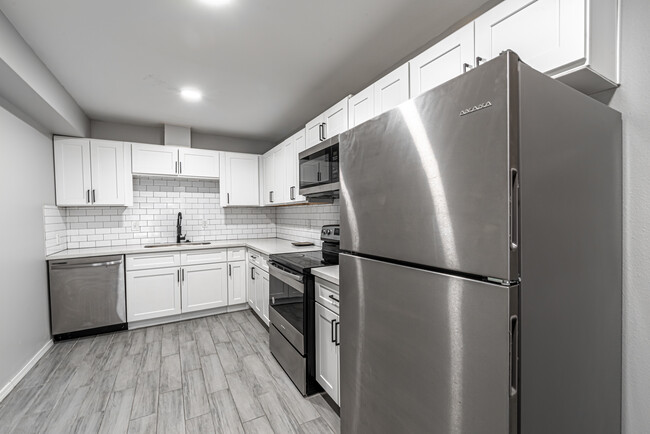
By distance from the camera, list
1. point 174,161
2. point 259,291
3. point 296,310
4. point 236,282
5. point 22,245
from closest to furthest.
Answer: point 296,310 < point 22,245 < point 259,291 < point 174,161 < point 236,282

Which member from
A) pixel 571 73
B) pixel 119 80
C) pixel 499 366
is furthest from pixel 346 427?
pixel 119 80

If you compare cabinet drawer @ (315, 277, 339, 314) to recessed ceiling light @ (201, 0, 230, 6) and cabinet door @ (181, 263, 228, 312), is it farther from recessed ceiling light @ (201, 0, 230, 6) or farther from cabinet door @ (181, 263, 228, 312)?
cabinet door @ (181, 263, 228, 312)

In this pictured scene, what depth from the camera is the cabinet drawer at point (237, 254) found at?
12.3 feet

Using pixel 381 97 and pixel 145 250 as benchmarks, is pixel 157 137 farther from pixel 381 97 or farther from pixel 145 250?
pixel 381 97

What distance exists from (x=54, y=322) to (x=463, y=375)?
379 centimetres

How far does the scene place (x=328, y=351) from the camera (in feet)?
6.06

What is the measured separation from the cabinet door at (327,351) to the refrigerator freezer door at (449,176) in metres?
0.81

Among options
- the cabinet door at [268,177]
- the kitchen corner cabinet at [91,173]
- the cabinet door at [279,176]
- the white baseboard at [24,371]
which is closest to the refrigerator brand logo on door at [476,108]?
the cabinet door at [279,176]

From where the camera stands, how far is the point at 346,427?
1.37 meters

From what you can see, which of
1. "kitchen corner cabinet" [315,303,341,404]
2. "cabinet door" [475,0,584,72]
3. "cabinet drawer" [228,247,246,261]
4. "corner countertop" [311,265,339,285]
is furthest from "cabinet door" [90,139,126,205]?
"cabinet door" [475,0,584,72]

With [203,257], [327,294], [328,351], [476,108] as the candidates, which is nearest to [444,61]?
[476,108]

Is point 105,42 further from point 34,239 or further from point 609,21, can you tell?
point 609,21

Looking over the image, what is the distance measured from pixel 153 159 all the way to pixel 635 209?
4.19m

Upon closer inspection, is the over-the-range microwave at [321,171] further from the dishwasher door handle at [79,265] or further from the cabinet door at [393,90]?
the dishwasher door handle at [79,265]
